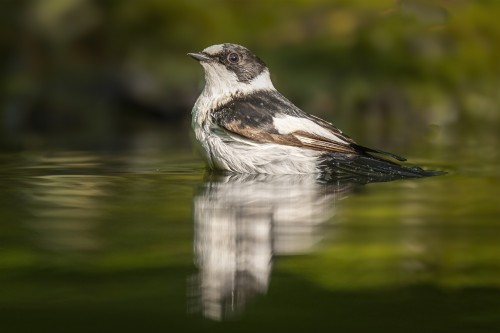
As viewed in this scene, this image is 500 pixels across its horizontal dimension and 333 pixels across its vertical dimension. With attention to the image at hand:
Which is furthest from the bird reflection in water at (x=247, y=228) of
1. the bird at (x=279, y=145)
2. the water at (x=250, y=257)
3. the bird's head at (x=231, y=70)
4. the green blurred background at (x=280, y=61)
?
the green blurred background at (x=280, y=61)

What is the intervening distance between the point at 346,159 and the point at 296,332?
395 cm

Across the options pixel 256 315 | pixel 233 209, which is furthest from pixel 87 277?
pixel 233 209

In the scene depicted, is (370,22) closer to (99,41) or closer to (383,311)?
(99,41)

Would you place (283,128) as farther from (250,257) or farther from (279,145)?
(250,257)

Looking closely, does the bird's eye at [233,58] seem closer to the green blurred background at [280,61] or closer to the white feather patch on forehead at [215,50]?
the white feather patch on forehead at [215,50]

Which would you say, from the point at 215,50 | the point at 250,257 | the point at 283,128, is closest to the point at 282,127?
the point at 283,128

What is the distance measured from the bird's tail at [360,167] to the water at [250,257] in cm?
37

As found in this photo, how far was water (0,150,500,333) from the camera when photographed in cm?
231

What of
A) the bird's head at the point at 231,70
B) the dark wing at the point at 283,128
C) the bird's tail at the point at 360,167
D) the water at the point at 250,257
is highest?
the bird's head at the point at 231,70

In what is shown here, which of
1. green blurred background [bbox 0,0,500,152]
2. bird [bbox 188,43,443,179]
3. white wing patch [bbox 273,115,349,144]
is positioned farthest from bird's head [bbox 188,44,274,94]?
green blurred background [bbox 0,0,500,152]

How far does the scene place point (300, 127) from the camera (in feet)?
19.9

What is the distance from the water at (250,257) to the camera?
7.57ft

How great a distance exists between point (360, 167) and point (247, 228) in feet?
7.99

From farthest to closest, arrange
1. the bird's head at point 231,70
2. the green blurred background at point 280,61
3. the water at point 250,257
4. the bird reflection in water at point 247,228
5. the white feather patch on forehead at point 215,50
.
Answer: the green blurred background at point 280,61 → the white feather patch on forehead at point 215,50 → the bird's head at point 231,70 → the bird reflection in water at point 247,228 → the water at point 250,257
